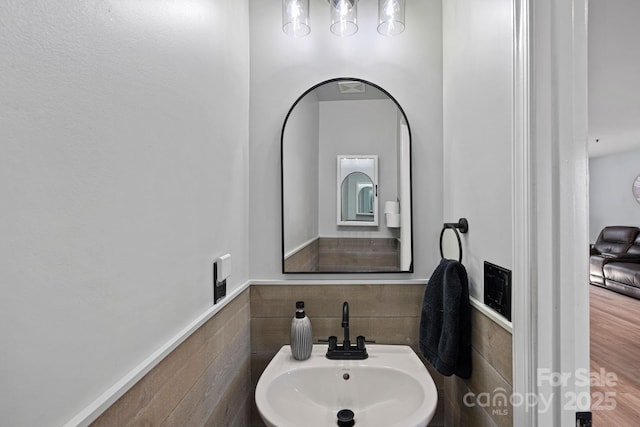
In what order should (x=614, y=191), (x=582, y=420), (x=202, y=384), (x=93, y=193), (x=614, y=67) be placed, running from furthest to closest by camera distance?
(x=614, y=191), (x=614, y=67), (x=202, y=384), (x=582, y=420), (x=93, y=193)

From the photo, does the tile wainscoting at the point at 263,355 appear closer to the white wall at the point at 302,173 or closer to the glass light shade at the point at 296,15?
the white wall at the point at 302,173

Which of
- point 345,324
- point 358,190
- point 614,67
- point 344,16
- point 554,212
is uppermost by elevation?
point 614,67

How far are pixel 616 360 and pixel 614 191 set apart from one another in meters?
4.93

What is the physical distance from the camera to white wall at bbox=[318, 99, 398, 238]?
58.0 inches

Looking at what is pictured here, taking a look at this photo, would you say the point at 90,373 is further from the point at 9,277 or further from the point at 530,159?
the point at 530,159

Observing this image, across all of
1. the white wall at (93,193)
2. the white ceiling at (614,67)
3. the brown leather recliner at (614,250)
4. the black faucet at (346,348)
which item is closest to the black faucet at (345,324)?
the black faucet at (346,348)

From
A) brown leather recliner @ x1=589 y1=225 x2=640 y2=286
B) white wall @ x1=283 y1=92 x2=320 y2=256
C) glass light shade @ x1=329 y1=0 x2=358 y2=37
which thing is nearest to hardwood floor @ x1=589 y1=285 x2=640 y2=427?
brown leather recliner @ x1=589 y1=225 x2=640 y2=286

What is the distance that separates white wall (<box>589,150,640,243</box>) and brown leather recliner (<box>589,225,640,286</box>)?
38 centimetres

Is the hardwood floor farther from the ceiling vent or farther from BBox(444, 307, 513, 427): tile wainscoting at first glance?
the ceiling vent

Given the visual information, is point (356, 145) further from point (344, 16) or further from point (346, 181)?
point (344, 16)

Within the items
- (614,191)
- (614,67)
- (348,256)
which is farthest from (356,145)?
(614,191)

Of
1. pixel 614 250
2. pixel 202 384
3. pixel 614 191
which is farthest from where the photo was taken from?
pixel 614 191

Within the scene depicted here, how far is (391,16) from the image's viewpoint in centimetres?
139

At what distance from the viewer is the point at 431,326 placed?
1.21m
